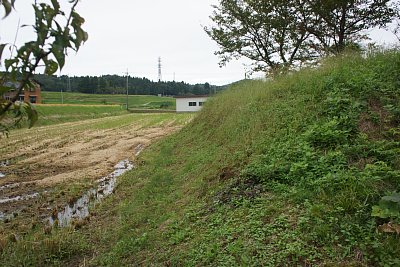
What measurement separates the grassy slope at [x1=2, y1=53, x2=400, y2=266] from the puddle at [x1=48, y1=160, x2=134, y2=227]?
0.42 meters

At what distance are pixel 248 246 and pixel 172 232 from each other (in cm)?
133

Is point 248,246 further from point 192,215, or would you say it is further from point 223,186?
point 223,186

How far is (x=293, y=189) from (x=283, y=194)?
0.14 m

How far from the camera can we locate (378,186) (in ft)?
10.8

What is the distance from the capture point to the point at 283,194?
3799 millimetres

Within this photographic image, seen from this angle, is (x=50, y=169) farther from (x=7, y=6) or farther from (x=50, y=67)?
(x=7, y=6)

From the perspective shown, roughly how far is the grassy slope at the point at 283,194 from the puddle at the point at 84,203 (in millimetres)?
421

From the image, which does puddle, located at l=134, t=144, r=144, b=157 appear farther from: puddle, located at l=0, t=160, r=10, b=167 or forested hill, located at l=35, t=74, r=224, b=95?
forested hill, located at l=35, t=74, r=224, b=95

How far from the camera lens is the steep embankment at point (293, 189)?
2.89 metres

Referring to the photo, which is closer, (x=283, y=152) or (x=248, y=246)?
(x=248, y=246)

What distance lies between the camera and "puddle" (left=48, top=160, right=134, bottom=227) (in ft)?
18.3

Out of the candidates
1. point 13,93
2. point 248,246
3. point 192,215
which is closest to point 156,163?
point 192,215


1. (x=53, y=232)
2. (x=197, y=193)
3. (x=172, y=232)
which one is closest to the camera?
(x=172, y=232)

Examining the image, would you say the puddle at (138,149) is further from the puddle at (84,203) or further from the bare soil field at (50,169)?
the puddle at (84,203)
